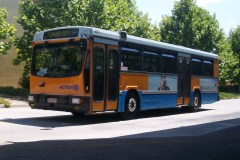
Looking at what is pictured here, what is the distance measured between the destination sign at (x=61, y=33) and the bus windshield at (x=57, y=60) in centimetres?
32

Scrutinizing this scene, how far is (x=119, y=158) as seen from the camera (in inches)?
288

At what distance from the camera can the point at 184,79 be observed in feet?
62.0

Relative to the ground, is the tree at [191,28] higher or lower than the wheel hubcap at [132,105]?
higher

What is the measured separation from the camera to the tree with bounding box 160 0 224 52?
39.2m

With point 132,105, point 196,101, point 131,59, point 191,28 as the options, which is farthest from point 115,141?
point 191,28

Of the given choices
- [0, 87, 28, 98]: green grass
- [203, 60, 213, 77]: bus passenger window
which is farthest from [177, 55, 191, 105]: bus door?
[0, 87, 28, 98]: green grass

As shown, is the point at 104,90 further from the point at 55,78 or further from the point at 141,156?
the point at 141,156

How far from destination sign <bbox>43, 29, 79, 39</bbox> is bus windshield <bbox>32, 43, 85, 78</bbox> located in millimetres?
320

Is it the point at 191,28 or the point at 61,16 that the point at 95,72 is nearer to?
the point at 61,16

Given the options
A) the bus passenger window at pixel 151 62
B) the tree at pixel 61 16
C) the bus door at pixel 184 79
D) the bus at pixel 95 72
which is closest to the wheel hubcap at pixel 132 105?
the bus at pixel 95 72

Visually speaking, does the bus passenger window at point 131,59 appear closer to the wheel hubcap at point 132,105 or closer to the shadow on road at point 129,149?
the wheel hubcap at point 132,105

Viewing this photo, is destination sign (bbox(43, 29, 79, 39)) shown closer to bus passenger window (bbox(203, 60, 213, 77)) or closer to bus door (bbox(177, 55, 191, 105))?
bus door (bbox(177, 55, 191, 105))

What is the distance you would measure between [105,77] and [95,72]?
58 centimetres

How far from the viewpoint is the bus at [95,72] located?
12672 millimetres
